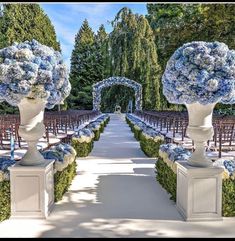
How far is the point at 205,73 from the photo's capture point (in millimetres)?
4105

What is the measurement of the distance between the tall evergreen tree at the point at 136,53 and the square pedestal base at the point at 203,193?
80.9 feet

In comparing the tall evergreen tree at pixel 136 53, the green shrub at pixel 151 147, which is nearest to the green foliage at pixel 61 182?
the green shrub at pixel 151 147

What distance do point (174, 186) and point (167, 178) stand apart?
0.49 meters

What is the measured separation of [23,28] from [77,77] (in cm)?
1188

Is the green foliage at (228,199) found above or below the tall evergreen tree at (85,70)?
below

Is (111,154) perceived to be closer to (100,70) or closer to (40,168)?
(40,168)

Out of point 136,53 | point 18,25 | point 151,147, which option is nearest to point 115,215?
point 151,147

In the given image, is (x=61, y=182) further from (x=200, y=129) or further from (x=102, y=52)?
(x=102, y=52)

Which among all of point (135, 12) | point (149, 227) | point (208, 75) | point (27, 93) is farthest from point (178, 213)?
point (135, 12)

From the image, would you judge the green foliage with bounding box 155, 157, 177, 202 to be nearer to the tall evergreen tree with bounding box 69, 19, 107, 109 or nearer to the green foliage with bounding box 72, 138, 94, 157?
the green foliage with bounding box 72, 138, 94, 157

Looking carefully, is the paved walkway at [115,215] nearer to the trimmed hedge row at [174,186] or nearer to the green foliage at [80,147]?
the trimmed hedge row at [174,186]

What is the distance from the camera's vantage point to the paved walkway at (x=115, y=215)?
12.9ft

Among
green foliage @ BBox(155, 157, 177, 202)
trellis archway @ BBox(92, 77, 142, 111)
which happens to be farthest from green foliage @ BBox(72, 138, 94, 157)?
trellis archway @ BBox(92, 77, 142, 111)

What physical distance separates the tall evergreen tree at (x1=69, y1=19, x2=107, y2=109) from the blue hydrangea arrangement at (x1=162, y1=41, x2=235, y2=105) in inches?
1247
